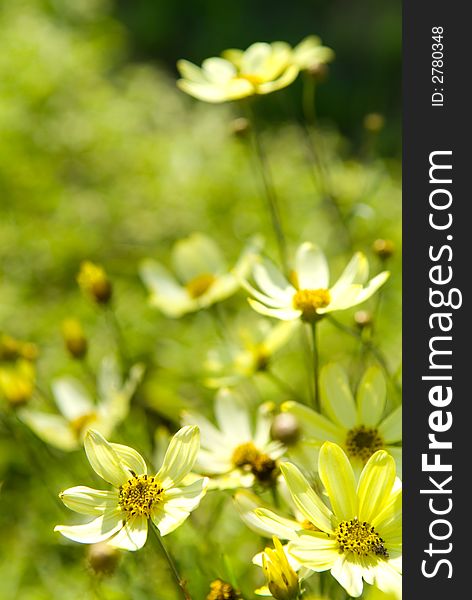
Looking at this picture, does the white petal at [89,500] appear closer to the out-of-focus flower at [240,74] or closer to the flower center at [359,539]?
the flower center at [359,539]

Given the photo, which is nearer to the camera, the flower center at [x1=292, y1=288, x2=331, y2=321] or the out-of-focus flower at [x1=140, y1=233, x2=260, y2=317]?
the flower center at [x1=292, y1=288, x2=331, y2=321]

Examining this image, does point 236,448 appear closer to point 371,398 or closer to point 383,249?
point 371,398

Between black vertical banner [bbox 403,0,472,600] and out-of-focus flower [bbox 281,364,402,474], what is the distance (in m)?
0.03

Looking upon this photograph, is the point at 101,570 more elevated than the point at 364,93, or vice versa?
the point at 364,93

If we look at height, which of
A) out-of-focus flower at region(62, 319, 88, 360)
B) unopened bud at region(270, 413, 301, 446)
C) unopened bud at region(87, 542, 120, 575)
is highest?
out-of-focus flower at region(62, 319, 88, 360)

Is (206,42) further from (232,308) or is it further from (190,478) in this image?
(190,478)

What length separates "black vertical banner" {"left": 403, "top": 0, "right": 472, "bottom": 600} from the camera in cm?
68

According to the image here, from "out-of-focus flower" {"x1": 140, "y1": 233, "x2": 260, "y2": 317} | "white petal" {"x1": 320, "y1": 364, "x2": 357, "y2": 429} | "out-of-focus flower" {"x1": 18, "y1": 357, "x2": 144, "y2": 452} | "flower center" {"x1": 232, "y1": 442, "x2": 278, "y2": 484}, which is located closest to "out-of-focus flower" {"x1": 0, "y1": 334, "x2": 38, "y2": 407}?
"out-of-focus flower" {"x1": 18, "y1": 357, "x2": 144, "y2": 452}

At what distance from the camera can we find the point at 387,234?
195 cm

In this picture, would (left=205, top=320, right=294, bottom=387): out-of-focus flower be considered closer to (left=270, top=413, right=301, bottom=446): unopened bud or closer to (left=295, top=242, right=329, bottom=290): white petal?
(left=295, top=242, right=329, bottom=290): white petal

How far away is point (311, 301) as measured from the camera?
857mm

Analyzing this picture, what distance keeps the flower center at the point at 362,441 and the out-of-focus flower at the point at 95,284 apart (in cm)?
45

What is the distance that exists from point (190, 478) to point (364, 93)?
2.74 m

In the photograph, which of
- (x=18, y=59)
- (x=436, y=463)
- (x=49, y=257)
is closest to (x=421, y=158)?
(x=436, y=463)
